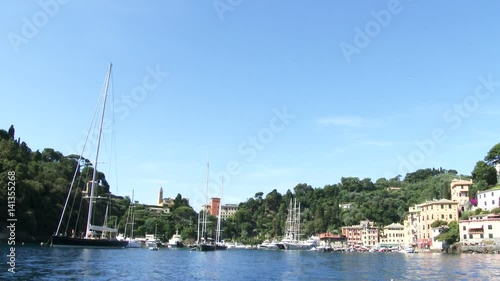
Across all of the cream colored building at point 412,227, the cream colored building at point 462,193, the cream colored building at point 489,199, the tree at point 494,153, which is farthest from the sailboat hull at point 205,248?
the tree at point 494,153

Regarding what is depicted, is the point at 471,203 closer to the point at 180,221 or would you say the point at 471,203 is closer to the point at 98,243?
the point at 98,243

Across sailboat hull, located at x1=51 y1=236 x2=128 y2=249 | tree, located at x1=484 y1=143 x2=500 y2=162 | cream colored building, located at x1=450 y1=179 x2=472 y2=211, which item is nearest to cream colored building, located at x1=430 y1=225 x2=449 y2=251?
cream colored building, located at x1=450 y1=179 x2=472 y2=211

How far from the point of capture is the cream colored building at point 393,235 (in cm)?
14800

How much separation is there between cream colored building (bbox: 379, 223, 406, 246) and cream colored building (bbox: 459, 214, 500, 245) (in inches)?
2091

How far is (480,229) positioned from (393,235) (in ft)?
209

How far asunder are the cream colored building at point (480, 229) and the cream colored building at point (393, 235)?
174 ft

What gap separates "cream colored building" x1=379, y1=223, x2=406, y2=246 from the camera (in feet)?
486

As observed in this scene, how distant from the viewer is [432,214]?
11600 cm

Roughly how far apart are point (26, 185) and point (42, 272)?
53522mm

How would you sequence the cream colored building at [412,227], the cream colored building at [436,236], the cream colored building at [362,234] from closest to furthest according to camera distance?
the cream colored building at [436,236] < the cream colored building at [412,227] < the cream colored building at [362,234]

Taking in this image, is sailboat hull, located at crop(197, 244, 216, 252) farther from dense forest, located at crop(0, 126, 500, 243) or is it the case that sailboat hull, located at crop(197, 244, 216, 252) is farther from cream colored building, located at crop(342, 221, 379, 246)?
cream colored building, located at crop(342, 221, 379, 246)

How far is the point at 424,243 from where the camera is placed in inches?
4592

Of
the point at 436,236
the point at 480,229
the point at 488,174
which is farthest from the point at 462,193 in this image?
the point at 480,229

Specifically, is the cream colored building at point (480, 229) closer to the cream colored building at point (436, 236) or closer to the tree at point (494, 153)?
the cream colored building at point (436, 236)
